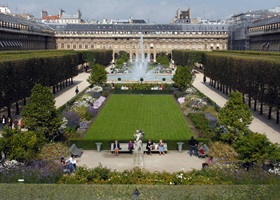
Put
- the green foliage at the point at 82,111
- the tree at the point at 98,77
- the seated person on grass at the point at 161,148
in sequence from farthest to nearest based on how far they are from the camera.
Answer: the tree at the point at 98,77
the green foliage at the point at 82,111
the seated person on grass at the point at 161,148

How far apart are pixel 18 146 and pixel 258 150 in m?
9.16

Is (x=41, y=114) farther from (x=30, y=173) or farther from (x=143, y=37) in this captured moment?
(x=143, y=37)

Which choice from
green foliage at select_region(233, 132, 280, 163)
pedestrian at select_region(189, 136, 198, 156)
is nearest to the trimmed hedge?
pedestrian at select_region(189, 136, 198, 156)

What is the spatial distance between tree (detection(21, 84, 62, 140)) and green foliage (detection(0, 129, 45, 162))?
4.39 m

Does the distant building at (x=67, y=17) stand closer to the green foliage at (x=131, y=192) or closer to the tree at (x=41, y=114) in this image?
the tree at (x=41, y=114)

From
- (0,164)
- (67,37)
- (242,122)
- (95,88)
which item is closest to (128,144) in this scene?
(242,122)

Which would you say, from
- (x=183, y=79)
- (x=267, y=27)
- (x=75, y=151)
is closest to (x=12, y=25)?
(x=183, y=79)

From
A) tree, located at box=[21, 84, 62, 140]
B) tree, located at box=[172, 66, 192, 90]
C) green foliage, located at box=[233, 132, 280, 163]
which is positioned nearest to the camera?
green foliage, located at box=[233, 132, 280, 163]

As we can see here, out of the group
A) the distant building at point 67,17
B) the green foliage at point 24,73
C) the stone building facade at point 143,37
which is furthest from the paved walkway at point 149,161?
the distant building at point 67,17

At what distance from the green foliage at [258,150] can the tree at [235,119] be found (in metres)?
4.50

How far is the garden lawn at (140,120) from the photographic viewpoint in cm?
2448

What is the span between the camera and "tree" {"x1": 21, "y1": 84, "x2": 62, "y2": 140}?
2155 centimetres

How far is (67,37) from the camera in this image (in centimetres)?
11938

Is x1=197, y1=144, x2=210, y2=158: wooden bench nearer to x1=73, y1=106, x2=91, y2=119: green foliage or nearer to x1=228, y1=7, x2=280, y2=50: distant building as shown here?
x1=73, y1=106, x2=91, y2=119: green foliage
